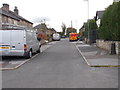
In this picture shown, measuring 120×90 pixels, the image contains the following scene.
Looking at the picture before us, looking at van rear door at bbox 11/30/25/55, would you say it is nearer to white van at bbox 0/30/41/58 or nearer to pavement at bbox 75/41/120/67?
white van at bbox 0/30/41/58

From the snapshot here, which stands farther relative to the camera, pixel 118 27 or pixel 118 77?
pixel 118 27

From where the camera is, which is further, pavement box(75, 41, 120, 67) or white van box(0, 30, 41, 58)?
white van box(0, 30, 41, 58)

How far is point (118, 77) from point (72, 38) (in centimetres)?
4470

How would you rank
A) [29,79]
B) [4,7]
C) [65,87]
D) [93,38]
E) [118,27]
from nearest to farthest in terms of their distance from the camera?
[65,87] < [29,79] < [118,27] < [93,38] < [4,7]

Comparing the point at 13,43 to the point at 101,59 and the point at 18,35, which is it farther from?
the point at 101,59

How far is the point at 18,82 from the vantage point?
6.35 metres

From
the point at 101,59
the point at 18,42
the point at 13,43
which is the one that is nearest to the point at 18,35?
the point at 18,42

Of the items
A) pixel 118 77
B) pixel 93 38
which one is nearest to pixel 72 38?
pixel 93 38

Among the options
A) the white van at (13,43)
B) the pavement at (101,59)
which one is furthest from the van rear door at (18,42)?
the pavement at (101,59)

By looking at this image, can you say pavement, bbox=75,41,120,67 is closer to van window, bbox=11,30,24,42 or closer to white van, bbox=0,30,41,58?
white van, bbox=0,30,41,58

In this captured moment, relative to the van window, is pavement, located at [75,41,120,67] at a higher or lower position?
lower

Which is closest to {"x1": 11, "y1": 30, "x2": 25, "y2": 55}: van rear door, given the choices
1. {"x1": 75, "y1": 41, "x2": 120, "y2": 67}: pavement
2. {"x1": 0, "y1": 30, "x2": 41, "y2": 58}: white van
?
{"x1": 0, "y1": 30, "x2": 41, "y2": 58}: white van

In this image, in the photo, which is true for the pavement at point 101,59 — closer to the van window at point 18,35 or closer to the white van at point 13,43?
the white van at point 13,43

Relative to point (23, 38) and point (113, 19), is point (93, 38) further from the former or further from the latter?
point (23, 38)
